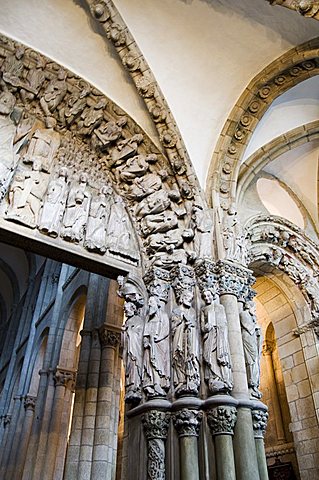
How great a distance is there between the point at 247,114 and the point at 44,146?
2784 mm

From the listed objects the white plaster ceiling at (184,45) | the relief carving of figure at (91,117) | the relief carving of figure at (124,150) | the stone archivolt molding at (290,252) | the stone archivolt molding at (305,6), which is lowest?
the stone archivolt molding at (290,252)

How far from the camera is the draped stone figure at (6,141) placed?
480 centimetres

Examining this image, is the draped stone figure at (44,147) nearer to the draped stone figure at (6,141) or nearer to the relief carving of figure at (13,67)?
the draped stone figure at (6,141)

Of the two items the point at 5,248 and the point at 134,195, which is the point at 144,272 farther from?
the point at 5,248

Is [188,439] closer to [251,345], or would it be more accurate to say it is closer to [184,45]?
[251,345]

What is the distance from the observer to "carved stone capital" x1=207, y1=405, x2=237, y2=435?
3967 mm

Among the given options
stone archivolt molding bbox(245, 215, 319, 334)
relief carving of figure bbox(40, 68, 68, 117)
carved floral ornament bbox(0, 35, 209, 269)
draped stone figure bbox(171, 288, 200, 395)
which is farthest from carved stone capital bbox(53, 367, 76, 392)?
relief carving of figure bbox(40, 68, 68, 117)

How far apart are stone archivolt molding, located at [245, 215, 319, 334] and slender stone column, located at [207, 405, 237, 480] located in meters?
2.98

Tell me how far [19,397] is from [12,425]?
0.92m

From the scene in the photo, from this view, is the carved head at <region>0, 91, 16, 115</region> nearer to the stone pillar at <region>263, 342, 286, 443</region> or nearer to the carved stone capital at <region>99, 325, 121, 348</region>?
the carved stone capital at <region>99, 325, 121, 348</region>

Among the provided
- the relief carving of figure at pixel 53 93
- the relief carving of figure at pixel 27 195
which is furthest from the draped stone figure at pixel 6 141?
the relief carving of figure at pixel 53 93

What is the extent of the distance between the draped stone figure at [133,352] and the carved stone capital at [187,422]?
1.57 ft

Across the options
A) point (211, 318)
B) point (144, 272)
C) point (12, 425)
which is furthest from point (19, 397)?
point (211, 318)

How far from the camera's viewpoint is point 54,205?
5.09 m
